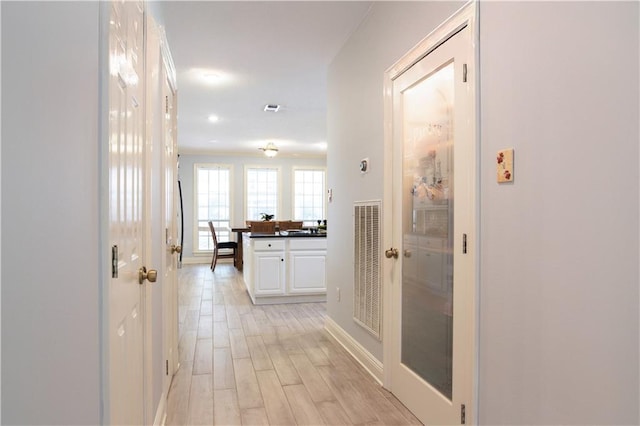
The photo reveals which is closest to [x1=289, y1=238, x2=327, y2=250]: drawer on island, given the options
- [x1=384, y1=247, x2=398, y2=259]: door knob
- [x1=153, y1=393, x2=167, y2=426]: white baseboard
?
[x1=384, y1=247, x2=398, y2=259]: door knob

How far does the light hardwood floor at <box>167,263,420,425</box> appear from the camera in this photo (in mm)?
2412

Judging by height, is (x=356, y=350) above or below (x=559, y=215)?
below

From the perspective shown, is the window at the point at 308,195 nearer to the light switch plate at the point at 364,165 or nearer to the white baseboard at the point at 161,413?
the light switch plate at the point at 364,165

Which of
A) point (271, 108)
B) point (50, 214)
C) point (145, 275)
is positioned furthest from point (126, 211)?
point (271, 108)

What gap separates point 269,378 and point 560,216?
225 centimetres

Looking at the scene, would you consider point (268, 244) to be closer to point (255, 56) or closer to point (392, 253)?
point (255, 56)

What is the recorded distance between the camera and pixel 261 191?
10625mm

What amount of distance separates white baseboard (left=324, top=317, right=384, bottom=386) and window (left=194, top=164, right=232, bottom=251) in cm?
652

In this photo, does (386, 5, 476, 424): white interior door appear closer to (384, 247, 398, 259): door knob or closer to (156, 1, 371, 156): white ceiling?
(384, 247, 398, 259): door knob

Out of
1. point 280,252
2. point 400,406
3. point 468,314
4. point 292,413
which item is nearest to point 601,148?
point 468,314

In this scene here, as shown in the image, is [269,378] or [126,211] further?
[269,378]

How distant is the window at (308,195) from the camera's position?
10.9 meters

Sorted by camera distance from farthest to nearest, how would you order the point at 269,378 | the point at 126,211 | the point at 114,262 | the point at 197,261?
the point at 197,261, the point at 269,378, the point at 126,211, the point at 114,262

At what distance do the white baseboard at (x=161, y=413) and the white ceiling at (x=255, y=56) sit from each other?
7.91ft
